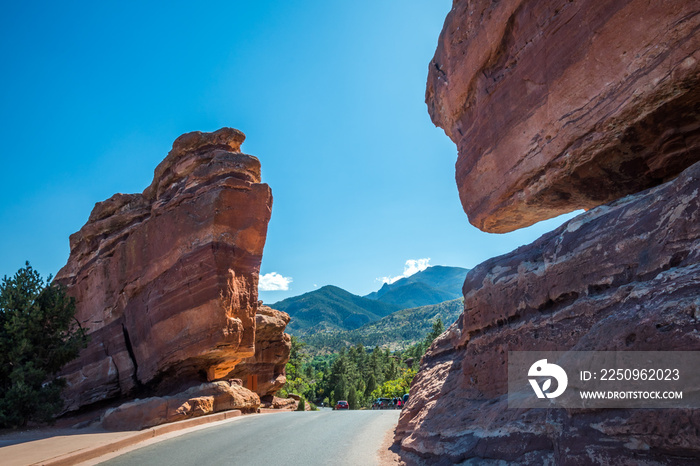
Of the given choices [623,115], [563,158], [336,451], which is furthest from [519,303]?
[336,451]

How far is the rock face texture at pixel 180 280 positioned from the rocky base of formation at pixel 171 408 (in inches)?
64.7

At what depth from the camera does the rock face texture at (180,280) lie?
17625 millimetres

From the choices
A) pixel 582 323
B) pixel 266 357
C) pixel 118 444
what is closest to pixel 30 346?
pixel 118 444

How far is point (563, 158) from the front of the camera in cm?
723

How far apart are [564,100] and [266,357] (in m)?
27.9

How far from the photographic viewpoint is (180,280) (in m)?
18.1

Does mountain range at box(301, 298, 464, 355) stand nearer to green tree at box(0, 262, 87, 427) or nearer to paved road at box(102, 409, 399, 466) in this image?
green tree at box(0, 262, 87, 427)

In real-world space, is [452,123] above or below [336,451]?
above

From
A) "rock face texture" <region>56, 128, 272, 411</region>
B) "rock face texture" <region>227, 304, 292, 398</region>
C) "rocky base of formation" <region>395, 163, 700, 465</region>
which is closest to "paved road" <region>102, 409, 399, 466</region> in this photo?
"rocky base of formation" <region>395, 163, 700, 465</region>

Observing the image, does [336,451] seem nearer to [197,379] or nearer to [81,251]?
[197,379]

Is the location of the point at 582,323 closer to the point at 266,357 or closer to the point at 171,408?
the point at 171,408

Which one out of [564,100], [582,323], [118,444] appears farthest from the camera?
[118,444]

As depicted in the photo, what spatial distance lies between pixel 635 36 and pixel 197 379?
19.2 meters

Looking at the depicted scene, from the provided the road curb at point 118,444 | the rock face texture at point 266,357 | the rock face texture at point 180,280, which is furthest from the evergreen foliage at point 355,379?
the road curb at point 118,444
